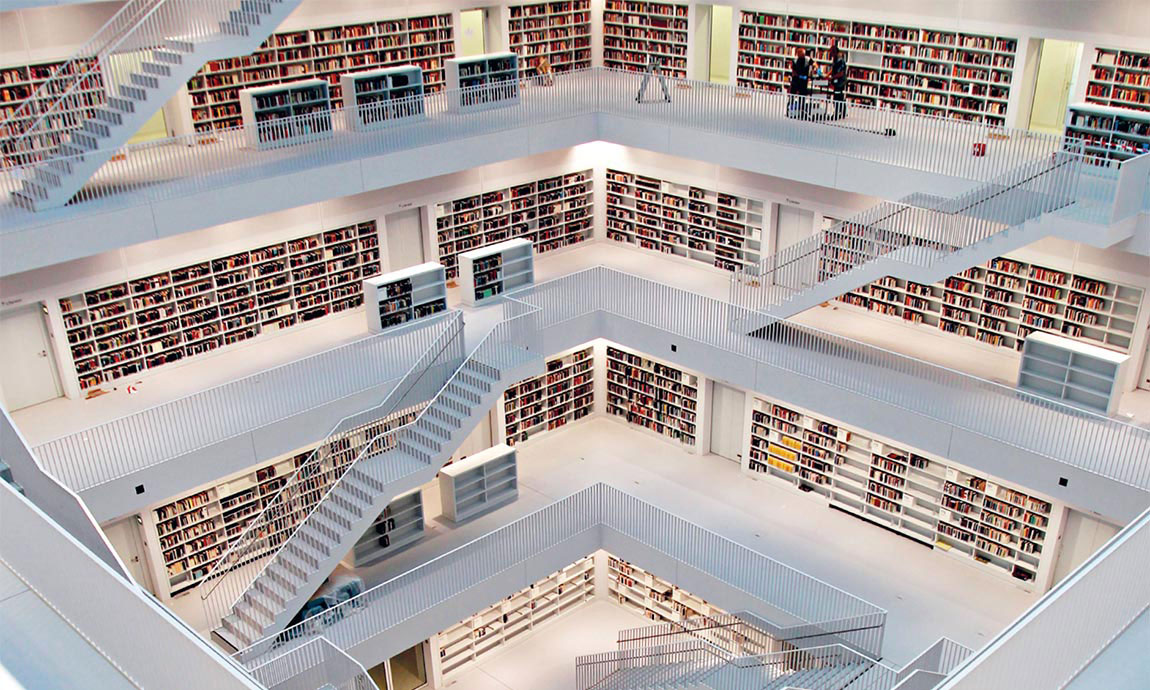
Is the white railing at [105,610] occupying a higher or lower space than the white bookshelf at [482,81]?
lower

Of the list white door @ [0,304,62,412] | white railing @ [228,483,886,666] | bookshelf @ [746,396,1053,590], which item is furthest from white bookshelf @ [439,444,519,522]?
white door @ [0,304,62,412]

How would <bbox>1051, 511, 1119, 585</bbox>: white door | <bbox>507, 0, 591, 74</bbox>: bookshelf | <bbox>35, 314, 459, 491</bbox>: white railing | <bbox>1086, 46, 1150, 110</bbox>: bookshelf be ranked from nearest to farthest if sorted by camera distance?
<bbox>35, 314, 459, 491</bbox>: white railing, <bbox>1051, 511, 1119, 585</bbox>: white door, <bbox>1086, 46, 1150, 110</bbox>: bookshelf, <bbox>507, 0, 591, 74</bbox>: bookshelf

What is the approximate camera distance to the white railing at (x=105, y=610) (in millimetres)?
4566

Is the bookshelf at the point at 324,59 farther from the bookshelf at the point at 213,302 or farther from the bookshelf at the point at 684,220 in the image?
the bookshelf at the point at 684,220

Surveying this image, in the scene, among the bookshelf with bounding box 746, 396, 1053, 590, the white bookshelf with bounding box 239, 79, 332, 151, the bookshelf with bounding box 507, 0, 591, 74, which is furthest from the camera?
the bookshelf with bounding box 507, 0, 591, 74

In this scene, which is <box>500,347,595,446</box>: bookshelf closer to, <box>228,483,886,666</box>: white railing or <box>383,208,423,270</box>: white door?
<box>383,208,423,270</box>: white door

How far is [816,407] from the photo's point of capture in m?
13.9

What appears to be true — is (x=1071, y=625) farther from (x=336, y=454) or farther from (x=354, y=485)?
(x=336, y=454)

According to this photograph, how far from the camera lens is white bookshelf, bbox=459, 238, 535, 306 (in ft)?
53.0

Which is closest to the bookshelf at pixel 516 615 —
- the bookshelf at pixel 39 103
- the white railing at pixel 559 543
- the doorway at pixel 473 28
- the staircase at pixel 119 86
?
the white railing at pixel 559 543

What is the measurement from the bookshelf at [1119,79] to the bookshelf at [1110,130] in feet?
3.83

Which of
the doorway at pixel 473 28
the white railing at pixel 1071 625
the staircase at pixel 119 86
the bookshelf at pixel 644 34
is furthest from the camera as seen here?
the bookshelf at pixel 644 34

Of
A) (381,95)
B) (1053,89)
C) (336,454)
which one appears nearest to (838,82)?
(1053,89)

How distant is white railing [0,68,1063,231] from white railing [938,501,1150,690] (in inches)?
345
